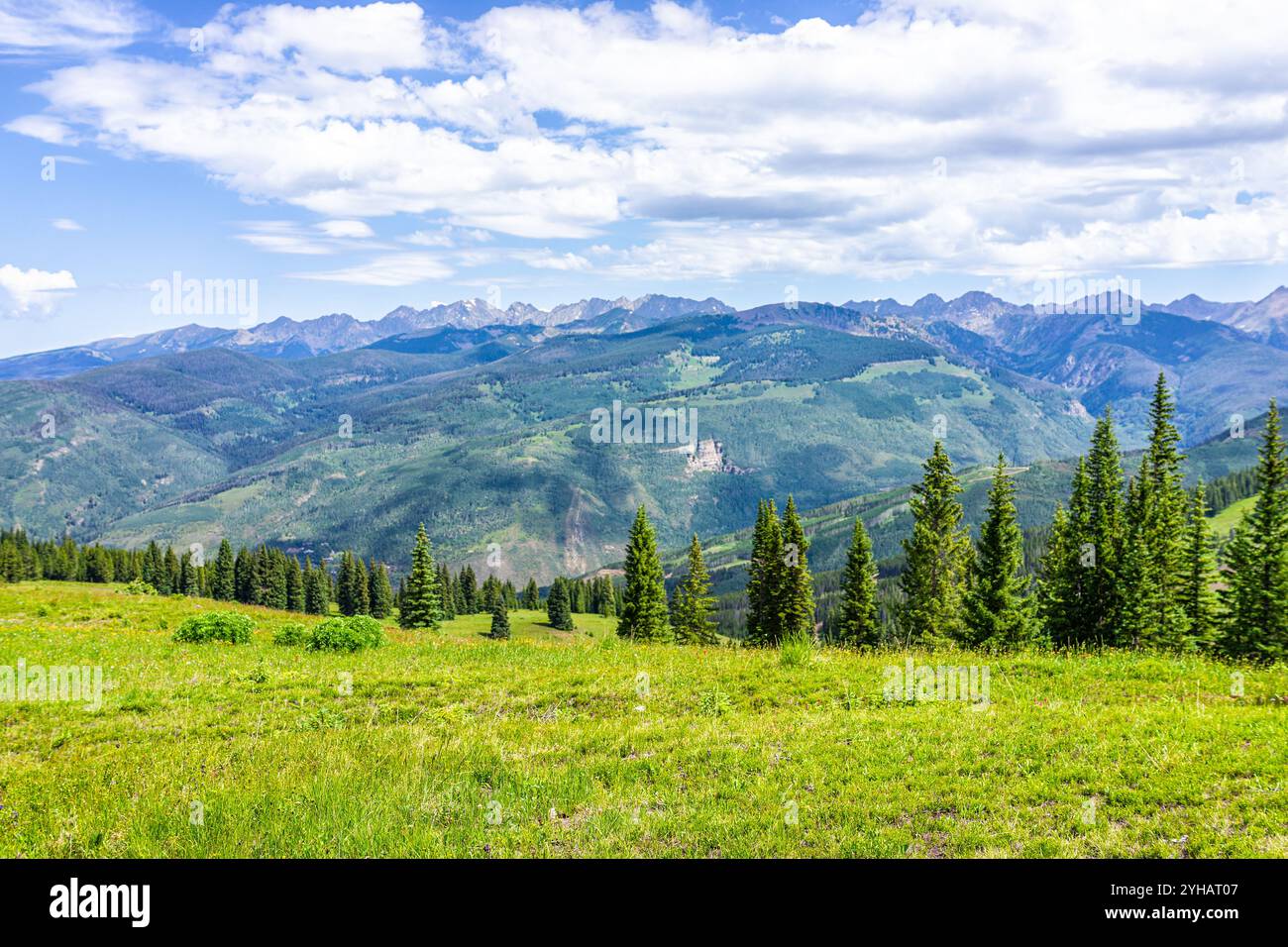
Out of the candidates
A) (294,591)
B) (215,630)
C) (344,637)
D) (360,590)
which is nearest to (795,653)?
(344,637)

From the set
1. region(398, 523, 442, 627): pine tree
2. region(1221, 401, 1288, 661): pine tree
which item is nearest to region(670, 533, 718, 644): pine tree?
region(398, 523, 442, 627): pine tree

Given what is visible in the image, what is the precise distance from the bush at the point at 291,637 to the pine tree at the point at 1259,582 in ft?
167

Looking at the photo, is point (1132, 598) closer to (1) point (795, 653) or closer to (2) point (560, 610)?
(1) point (795, 653)

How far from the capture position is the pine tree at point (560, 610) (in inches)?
6206

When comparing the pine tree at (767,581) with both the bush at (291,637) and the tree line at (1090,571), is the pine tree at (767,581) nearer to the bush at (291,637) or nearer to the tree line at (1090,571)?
the tree line at (1090,571)

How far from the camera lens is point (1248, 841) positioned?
921cm

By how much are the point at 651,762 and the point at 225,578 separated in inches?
5441

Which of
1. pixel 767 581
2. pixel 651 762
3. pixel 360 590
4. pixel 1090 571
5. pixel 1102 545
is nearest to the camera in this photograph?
pixel 651 762

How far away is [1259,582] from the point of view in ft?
155

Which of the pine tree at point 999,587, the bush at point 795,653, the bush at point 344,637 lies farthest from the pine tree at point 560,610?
the bush at point 795,653

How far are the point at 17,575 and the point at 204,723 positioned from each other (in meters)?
150

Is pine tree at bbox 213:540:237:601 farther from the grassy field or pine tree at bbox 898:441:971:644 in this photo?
the grassy field

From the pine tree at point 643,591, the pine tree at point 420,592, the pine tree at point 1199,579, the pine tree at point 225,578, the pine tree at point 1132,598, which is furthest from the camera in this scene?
the pine tree at point 225,578
